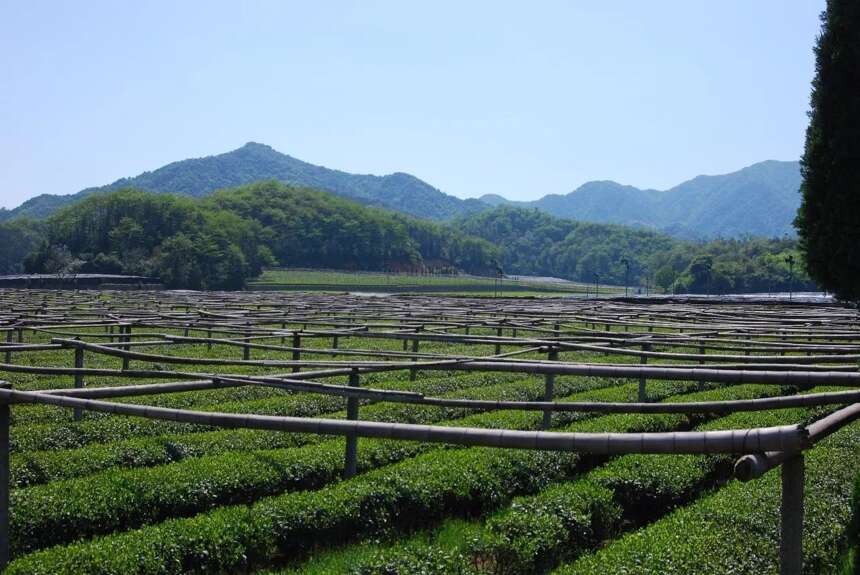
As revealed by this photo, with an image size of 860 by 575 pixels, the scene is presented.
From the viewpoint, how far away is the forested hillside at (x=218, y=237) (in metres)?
95.2

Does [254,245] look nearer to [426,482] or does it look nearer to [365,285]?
[365,285]

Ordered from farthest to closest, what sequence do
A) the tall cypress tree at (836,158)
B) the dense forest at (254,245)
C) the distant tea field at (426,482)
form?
the dense forest at (254,245) → the tall cypress tree at (836,158) → the distant tea field at (426,482)

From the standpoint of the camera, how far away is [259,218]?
486 feet

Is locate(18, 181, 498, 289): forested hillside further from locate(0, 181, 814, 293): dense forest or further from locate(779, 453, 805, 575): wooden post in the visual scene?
locate(779, 453, 805, 575): wooden post

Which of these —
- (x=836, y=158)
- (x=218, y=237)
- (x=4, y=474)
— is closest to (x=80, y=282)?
(x=218, y=237)

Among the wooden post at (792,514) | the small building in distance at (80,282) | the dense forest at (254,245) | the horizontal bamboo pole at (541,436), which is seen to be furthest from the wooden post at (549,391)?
the small building in distance at (80,282)

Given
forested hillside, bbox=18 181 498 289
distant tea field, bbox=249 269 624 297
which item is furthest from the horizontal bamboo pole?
forested hillside, bbox=18 181 498 289

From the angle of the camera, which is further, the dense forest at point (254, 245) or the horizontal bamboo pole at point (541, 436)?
the dense forest at point (254, 245)

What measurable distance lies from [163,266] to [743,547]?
298 ft

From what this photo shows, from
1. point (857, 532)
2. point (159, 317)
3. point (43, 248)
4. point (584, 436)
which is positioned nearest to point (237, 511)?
point (584, 436)

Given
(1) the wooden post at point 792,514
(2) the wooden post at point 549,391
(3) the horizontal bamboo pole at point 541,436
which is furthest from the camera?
(2) the wooden post at point 549,391

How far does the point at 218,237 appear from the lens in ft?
344

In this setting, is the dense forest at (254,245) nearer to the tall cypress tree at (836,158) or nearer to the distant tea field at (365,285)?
the distant tea field at (365,285)

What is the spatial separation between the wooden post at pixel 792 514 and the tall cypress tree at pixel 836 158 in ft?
65.7
